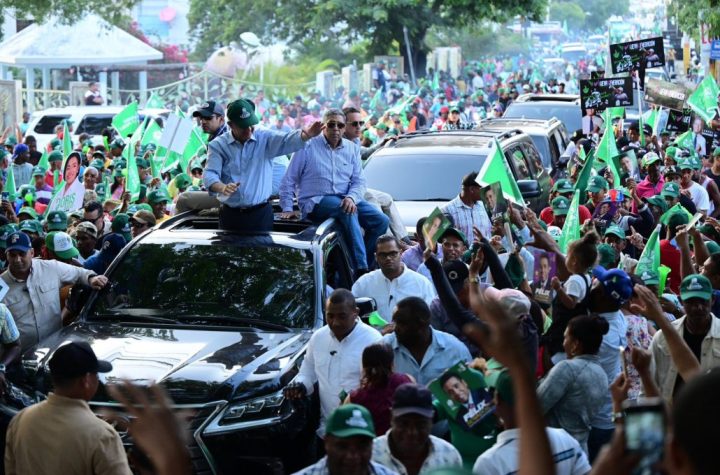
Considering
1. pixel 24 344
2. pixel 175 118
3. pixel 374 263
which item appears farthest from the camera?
pixel 175 118

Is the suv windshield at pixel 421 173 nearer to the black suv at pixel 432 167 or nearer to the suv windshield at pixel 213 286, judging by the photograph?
Answer: the black suv at pixel 432 167

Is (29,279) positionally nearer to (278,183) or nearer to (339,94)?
(278,183)

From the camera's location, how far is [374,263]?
399 inches

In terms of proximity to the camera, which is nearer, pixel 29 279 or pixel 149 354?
pixel 149 354

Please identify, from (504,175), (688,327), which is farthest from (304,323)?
(504,175)

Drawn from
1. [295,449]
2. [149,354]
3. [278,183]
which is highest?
[278,183]

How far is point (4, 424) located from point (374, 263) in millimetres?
3444

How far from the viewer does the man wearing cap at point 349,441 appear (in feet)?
15.6

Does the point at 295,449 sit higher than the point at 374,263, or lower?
lower

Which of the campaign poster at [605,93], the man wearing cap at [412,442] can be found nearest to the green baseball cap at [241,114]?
the man wearing cap at [412,442]

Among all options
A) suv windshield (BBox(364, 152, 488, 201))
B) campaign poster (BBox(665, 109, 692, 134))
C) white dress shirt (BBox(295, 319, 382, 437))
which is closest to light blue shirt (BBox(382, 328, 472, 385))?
white dress shirt (BBox(295, 319, 382, 437))

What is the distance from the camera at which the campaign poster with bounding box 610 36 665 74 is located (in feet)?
67.5

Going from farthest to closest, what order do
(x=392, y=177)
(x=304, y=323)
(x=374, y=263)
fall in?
1. (x=392, y=177)
2. (x=374, y=263)
3. (x=304, y=323)

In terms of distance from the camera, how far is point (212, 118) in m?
10.1
